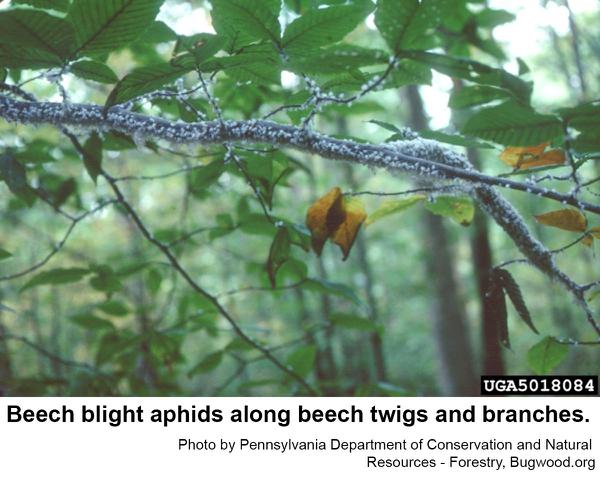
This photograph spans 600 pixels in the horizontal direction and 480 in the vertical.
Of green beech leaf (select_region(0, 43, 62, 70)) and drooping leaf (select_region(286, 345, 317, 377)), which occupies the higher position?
green beech leaf (select_region(0, 43, 62, 70))

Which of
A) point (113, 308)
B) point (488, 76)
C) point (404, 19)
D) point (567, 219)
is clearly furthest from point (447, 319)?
point (404, 19)

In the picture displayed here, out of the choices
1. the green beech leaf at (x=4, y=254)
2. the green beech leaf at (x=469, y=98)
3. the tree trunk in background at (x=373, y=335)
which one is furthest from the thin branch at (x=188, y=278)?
the tree trunk in background at (x=373, y=335)

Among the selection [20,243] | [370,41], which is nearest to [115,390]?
[370,41]

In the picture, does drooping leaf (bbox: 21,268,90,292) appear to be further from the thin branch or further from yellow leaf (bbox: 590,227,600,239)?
yellow leaf (bbox: 590,227,600,239)

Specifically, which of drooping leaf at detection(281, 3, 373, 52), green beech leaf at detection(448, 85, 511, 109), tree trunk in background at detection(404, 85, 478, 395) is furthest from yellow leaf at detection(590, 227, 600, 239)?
tree trunk in background at detection(404, 85, 478, 395)

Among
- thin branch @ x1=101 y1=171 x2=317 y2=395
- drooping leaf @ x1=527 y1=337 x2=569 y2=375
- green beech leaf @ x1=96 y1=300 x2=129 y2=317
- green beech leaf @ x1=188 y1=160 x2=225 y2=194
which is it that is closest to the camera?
drooping leaf @ x1=527 y1=337 x2=569 y2=375

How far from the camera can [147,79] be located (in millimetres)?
845

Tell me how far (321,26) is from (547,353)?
36.9 inches

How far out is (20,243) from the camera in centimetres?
687

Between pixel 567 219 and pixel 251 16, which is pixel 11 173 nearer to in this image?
pixel 251 16

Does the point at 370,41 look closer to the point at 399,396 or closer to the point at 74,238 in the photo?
the point at 399,396

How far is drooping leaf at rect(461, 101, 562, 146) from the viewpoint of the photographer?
0.77 m

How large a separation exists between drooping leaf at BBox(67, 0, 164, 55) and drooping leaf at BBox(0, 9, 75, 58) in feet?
0.08
